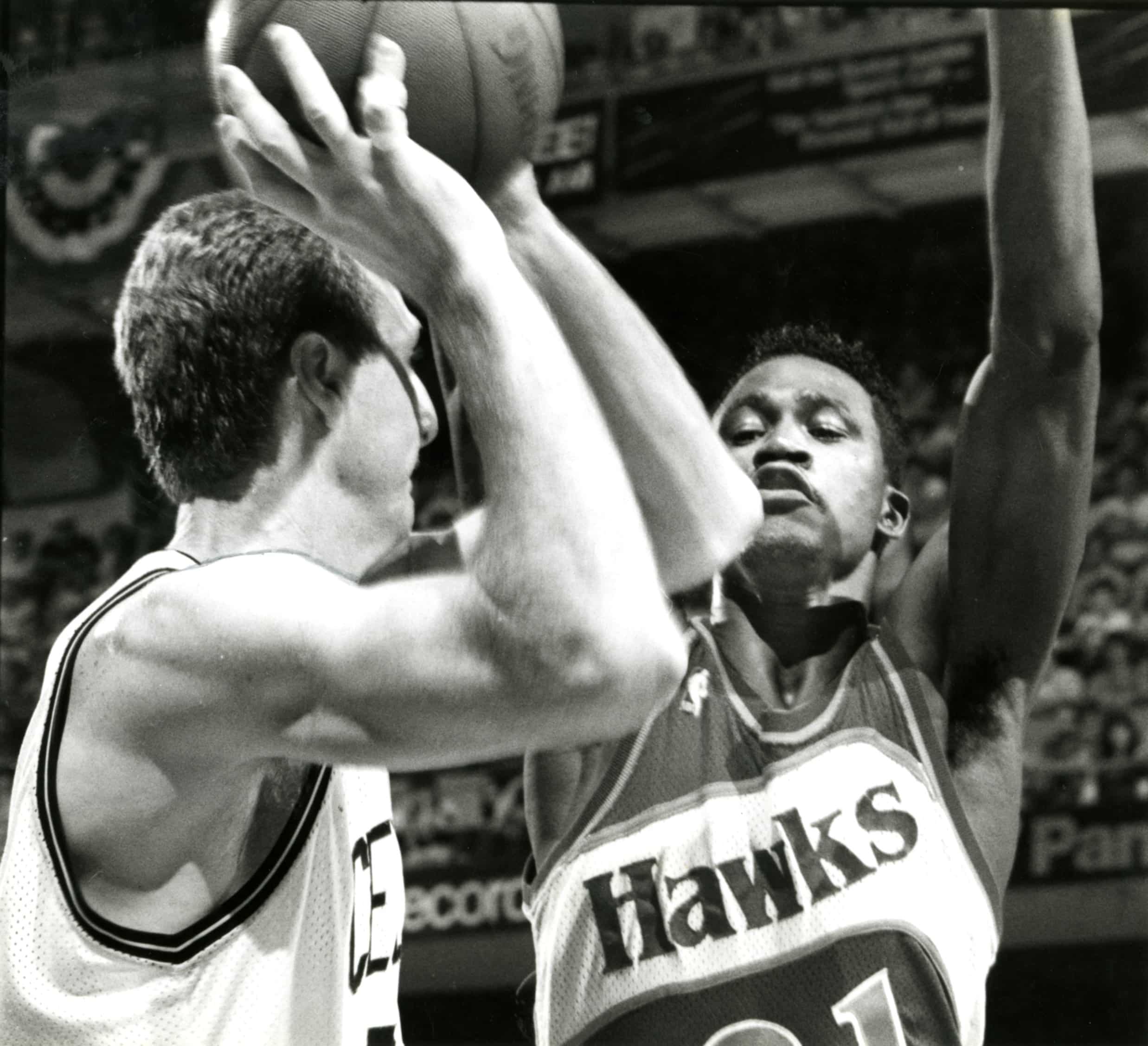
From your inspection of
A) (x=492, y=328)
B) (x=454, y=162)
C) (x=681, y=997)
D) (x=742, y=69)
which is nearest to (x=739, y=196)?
(x=742, y=69)

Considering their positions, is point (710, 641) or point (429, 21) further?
point (710, 641)

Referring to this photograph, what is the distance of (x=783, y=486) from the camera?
1785 millimetres

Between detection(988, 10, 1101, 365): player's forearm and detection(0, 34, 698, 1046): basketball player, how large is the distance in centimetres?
84

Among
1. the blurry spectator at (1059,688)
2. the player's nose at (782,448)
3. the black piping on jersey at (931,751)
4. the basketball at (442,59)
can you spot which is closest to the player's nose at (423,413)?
the basketball at (442,59)

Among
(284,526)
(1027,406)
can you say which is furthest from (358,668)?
(1027,406)

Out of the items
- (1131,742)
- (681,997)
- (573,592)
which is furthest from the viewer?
(1131,742)

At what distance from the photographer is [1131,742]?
1.83 metres

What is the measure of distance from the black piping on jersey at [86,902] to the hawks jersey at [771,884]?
0.60 m

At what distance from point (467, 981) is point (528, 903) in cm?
12

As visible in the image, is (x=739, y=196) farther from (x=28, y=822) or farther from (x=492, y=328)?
(x=28, y=822)

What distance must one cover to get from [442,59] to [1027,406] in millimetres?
844

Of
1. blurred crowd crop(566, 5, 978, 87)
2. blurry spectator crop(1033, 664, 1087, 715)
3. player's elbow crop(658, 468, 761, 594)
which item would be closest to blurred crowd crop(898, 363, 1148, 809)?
blurry spectator crop(1033, 664, 1087, 715)

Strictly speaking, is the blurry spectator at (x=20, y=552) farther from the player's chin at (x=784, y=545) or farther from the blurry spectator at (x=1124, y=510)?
the blurry spectator at (x=1124, y=510)

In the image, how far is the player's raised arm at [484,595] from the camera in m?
1.05
